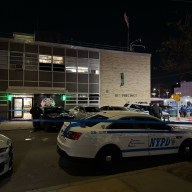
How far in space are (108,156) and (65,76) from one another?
20.1 metres

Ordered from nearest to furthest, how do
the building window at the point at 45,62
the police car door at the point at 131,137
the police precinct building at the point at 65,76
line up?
the police car door at the point at 131,137 → the police precinct building at the point at 65,76 → the building window at the point at 45,62

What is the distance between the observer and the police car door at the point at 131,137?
285 inches

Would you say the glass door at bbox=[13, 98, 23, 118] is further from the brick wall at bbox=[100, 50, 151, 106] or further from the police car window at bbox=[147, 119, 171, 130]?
the police car window at bbox=[147, 119, 171, 130]

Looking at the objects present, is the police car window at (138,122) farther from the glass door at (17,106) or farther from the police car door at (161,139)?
the glass door at (17,106)

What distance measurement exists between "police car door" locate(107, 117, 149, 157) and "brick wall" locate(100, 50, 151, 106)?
66.9ft

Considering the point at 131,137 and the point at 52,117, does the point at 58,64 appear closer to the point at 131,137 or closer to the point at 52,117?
the point at 52,117

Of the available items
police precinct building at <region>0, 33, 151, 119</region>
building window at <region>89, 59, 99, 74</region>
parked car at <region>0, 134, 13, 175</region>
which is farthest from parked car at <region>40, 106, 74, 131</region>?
building window at <region>89, 59, 99, 74</region>

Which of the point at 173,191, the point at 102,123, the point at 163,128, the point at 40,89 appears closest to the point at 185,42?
the point at 163,128

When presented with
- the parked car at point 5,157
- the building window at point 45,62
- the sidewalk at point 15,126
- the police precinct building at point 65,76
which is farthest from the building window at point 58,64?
the parked car at point 5,157

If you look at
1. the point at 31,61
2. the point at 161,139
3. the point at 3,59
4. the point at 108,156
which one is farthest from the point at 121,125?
the point at 31,61

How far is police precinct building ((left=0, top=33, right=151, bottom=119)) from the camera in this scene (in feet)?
78.5

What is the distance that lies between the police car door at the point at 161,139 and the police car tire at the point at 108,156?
1.14 meters

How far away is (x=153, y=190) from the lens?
213 inches

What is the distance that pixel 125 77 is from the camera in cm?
2936
